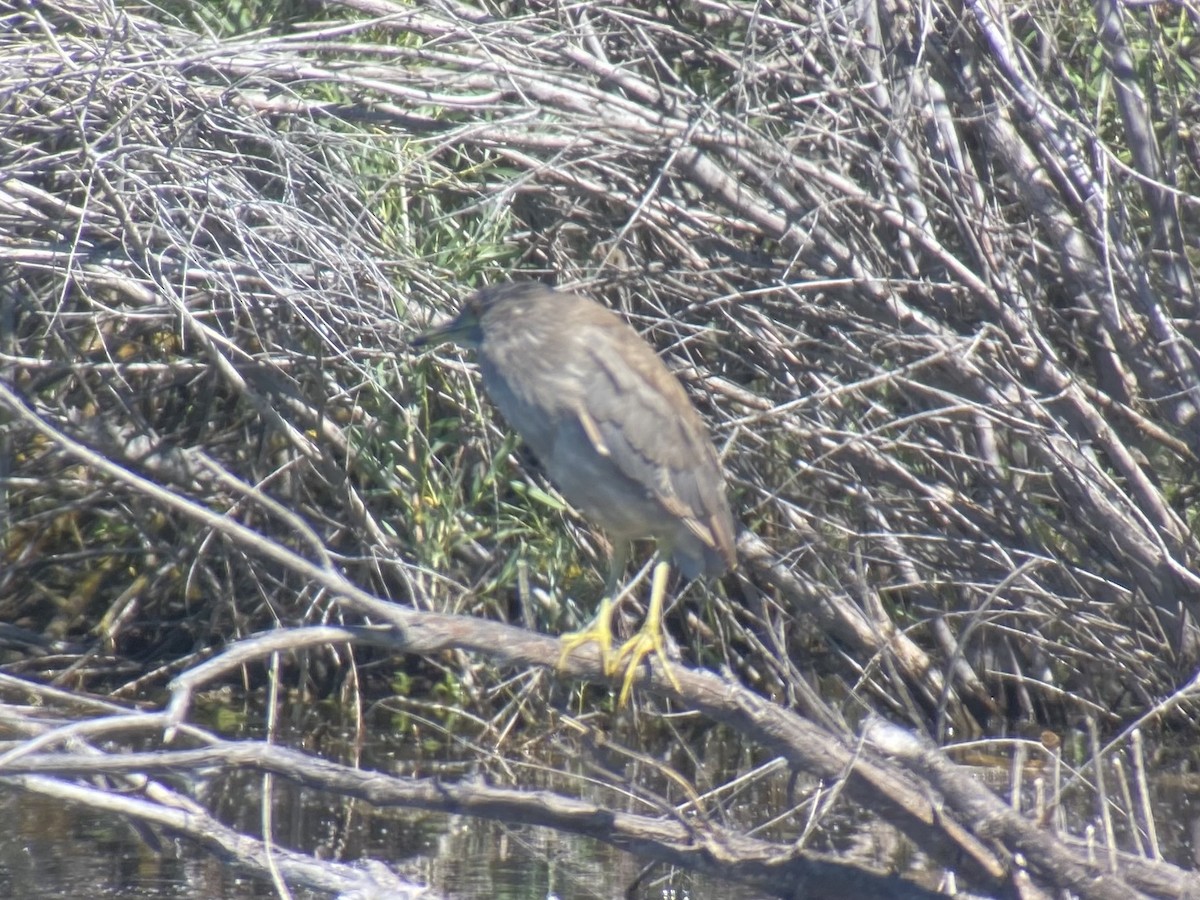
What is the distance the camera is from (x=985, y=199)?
516cm

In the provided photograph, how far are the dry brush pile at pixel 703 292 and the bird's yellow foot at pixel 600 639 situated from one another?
76cm

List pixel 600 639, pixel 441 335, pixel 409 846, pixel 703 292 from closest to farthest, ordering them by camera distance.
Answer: pixel 600 639, pixel 441 335, pixel 409 846, pixel 703 292

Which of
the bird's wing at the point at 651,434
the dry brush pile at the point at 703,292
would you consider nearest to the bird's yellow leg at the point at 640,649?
the bird's wing at the point at 651,434

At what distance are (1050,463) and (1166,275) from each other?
75cm

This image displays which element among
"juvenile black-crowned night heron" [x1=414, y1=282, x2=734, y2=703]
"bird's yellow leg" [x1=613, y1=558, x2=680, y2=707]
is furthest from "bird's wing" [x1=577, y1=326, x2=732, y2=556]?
"bird's yellow leg" [x1=613, y1=558, x2=680, y2=707]

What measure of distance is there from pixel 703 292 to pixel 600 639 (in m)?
1.70

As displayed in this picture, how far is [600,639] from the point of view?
12.8ft

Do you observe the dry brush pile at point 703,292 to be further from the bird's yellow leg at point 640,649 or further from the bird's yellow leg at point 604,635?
the bird's yellow leg at point 640,649

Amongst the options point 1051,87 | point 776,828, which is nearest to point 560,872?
point 776,828

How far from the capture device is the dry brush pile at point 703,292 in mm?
4785

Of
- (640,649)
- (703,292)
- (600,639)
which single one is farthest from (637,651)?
(703,292)

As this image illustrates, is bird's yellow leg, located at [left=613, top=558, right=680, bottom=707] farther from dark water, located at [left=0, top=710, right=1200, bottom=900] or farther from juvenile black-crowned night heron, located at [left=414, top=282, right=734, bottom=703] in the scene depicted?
dark water, located at [left=0, top=710, right=1200, bottom=900]

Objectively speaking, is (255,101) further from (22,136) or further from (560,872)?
(560,872)

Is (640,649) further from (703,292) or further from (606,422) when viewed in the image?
(703,292)
